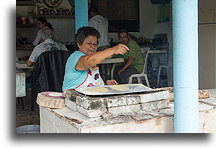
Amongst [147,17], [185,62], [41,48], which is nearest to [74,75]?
[185,62]

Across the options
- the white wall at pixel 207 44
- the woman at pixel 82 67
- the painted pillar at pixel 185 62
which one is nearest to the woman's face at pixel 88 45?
the woman at pixel 82 67

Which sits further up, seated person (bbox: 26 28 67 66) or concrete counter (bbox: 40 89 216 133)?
seated person (bbox: 26 28 67 66)

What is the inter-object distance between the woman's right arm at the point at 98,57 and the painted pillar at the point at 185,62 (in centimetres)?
41

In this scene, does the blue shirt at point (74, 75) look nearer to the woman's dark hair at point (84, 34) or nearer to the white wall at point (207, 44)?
the woman's dark hair at point (84, 34)

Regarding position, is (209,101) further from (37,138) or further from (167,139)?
(37,138)

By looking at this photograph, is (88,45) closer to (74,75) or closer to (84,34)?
(84,34)

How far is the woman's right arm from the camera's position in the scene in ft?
7.49

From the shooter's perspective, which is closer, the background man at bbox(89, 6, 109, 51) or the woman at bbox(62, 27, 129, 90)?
the woman at bbox(62, 27, 129, 90)

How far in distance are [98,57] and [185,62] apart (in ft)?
2.29

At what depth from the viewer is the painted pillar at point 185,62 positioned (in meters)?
1.95

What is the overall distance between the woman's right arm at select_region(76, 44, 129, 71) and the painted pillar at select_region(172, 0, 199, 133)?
1.33ft

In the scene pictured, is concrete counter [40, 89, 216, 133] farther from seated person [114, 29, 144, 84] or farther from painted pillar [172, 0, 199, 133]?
seated person [114, 29, 144, 84]

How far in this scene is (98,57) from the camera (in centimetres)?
245

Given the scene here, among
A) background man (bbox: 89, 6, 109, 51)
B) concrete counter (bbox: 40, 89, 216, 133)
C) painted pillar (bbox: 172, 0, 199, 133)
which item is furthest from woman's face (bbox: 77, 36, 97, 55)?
background man (bbox: 89, 6, 109, 51)
